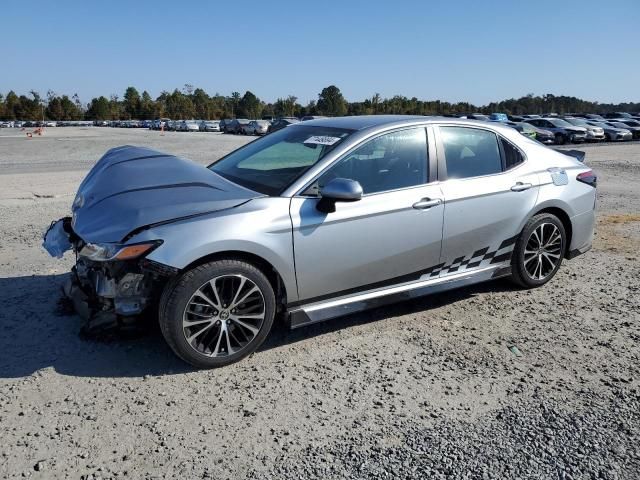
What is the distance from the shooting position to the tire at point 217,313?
3.38 meters

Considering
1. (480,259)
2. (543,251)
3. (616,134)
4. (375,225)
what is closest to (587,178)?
(543,251)

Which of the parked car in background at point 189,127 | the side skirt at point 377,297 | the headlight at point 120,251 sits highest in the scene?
the headlight at point 120,251

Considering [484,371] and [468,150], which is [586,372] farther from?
[468,150]

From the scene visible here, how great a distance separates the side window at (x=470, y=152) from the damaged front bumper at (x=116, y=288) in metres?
2.52

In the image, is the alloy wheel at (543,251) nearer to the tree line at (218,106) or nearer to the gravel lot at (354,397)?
the gravel lot at (354,397)

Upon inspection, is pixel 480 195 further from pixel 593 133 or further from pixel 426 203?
pixel 593 133

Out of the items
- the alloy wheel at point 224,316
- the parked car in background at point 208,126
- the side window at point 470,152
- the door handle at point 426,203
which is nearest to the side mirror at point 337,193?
the door handle at point 426,203

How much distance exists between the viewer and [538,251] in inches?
198

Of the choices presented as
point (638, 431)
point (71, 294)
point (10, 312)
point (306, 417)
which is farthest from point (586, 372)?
point (10, 312)

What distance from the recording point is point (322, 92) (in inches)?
3632

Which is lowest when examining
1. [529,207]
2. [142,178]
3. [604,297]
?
[604,297]

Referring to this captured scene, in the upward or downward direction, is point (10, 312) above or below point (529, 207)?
below

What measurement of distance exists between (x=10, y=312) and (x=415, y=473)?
3576 millimetres

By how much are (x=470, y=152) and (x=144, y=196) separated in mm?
2770
